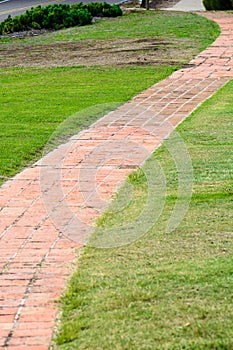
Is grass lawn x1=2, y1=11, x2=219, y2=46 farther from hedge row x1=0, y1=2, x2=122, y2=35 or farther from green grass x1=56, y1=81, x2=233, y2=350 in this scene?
green grass x1=56, y1=81, x2=233, y2=350

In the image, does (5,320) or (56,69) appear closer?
(5,320)

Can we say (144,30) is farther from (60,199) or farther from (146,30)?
(60,199)

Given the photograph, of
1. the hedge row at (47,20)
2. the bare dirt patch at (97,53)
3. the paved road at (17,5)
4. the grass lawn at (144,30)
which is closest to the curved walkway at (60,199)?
the bare dirt patch at (97,53)

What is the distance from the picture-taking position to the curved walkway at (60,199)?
4816 millimetres

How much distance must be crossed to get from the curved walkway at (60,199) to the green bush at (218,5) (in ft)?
37.5

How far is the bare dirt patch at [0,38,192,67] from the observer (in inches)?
570

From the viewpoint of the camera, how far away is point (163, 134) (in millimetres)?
8867

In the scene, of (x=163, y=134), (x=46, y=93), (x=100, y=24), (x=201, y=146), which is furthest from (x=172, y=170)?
(x=100, y=24)

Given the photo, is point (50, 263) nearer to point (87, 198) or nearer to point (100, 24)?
point (87, 198)

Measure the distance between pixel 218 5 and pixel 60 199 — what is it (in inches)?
669

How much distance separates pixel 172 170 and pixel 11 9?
2123 centimetres

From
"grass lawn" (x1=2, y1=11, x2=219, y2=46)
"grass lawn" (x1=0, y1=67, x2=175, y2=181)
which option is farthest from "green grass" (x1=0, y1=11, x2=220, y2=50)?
"grass lawn" (x1=0, y1=67, x2=175, y2=181)

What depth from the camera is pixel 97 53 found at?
608 inches

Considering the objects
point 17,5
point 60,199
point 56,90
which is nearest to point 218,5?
point 17,5
